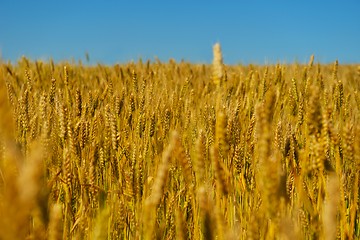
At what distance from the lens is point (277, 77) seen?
8.55 feet

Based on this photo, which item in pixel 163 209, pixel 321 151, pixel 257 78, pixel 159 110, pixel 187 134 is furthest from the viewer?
pixel 257 78

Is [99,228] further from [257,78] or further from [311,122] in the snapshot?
[257,78]

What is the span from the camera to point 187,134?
5.46ft

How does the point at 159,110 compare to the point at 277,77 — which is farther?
the point at 277,77

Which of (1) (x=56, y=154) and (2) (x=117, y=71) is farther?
(2) (x=117, y=71)

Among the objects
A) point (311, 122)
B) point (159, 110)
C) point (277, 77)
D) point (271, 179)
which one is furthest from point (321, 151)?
point (277, 77)

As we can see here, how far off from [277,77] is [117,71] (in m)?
1.65

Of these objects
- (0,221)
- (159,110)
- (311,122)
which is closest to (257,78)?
(159,110)

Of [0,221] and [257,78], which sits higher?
[257,78]

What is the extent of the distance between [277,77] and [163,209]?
162cm

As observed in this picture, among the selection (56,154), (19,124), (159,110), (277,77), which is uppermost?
(277,77)

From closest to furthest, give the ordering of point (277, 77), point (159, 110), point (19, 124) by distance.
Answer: point (19, 124) < point (159, 110) < point (277, 77)

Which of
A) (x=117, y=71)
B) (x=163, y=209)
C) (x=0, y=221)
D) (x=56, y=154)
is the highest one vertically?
(x=117, y=71)

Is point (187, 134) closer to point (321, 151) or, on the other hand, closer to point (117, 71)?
point (321, 151)
